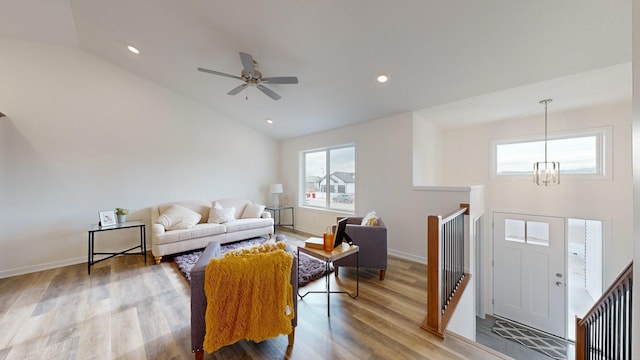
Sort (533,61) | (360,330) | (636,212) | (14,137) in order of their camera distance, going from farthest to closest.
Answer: (14,137)
(533,61)
(360,330)
(636,212)

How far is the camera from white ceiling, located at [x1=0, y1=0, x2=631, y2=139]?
2.07 metres

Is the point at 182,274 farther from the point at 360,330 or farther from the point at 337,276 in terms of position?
the point at 360,330

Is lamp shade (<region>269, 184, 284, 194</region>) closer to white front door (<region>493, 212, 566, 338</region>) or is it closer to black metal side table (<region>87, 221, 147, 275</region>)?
black metal side table (<region>87, 221, 147, 275</region>)

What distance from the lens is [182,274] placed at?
3188 mm

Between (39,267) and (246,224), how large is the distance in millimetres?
2987

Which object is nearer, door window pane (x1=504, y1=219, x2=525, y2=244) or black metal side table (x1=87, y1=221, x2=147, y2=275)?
black metal side table (x1=87, y1=221, x2=147, y2=275)

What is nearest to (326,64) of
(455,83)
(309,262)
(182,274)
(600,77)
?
(455,83)

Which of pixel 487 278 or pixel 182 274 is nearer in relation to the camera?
pixel 182 274

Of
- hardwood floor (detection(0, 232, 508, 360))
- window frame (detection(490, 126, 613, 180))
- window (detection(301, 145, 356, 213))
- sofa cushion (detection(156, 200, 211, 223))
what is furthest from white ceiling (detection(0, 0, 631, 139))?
hardwood floor (detection(0, 232, 508, 360))

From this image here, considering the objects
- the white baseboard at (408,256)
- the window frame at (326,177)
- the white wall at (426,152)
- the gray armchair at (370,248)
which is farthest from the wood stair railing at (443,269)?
the window frame at (326,177)

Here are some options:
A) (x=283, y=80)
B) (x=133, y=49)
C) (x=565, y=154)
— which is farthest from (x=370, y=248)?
(x=133, y=49)

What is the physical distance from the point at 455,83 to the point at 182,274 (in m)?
4.60

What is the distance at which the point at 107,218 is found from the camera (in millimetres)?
3652

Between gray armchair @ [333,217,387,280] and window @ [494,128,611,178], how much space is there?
123 inches
